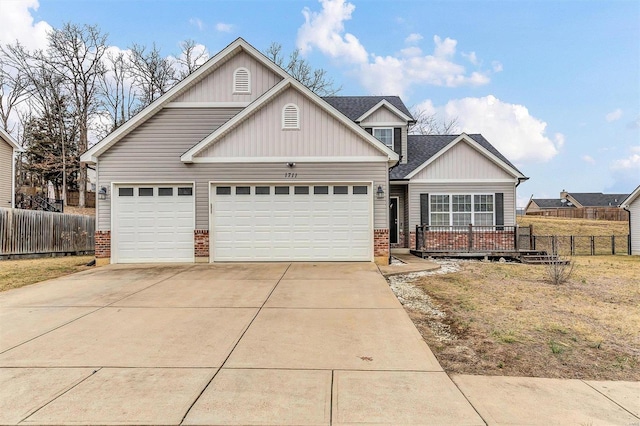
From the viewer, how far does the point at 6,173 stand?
20.1 metres

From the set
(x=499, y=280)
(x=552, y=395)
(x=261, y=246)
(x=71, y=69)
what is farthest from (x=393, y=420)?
(x=71, y=69)

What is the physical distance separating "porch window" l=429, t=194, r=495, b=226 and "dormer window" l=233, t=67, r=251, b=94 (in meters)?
8.65

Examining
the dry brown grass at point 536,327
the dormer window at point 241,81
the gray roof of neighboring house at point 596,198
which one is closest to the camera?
the dry brown grass at point 536,327

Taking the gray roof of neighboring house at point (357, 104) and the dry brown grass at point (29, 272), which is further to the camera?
the gray roof of neighboring house at point (357, 104)

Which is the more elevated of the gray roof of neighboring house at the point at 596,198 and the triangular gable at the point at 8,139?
the triangular gable at the point at 8,139

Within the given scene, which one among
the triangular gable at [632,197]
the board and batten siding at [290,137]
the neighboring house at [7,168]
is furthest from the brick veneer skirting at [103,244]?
the triangular gable at [632,197]

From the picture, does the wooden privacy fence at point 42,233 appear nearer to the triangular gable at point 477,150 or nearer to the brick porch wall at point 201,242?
the brick porch wall at point 201,242

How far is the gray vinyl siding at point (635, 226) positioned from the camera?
60.5 feet

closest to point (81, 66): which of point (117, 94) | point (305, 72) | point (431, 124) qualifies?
point (117, 94)

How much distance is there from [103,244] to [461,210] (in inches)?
528

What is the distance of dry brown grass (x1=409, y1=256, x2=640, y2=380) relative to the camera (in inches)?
163

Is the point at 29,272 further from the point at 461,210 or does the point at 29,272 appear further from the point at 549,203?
the point at 549,203

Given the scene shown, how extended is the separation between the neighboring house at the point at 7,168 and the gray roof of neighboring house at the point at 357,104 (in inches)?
696

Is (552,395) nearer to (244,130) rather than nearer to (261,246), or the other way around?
(261,246)
